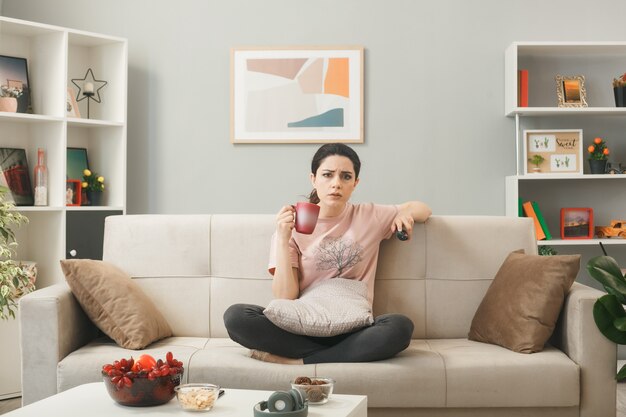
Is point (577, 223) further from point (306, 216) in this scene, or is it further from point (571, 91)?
point (306, 216)

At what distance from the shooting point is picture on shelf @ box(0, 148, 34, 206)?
4141 mm

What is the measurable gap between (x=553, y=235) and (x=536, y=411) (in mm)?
2037

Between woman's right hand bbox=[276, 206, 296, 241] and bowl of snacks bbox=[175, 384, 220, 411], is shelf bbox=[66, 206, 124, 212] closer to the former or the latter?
woman's right hand bbox=[276, 206, 296, 241]

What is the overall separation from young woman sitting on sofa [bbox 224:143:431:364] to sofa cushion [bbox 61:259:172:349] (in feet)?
1.14

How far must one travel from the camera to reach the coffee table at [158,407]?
2000mm

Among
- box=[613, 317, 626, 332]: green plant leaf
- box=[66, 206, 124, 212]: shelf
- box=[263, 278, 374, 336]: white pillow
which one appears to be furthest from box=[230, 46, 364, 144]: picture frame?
box=[613, 317, 626, 332]: green plant leaf

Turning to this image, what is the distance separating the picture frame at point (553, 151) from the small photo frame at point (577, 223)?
0.75 feet

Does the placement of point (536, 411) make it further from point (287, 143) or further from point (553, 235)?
point (287, 143)

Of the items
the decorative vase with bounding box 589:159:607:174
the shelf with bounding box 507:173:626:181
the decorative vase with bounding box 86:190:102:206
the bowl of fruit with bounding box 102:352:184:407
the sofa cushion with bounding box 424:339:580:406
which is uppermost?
the decorative vase with bounding box 589:159:607:174

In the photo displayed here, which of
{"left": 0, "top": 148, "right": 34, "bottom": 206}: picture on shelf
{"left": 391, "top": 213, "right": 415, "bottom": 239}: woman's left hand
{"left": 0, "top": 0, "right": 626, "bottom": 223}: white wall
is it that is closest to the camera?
{"left": 391, "top": 213, "right": 415, "bottom": 239}: woman's left hand

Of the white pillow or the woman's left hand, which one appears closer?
the white pillow

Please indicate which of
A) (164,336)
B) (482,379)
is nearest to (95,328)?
(164,336)

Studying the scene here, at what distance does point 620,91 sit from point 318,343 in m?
2.56

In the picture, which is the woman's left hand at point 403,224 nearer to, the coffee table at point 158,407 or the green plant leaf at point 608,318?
the green plant leaf at point 608,318
